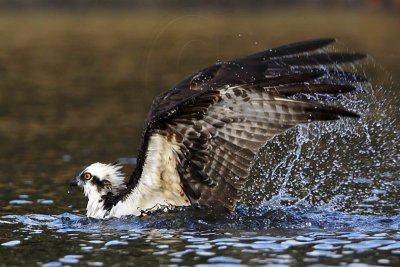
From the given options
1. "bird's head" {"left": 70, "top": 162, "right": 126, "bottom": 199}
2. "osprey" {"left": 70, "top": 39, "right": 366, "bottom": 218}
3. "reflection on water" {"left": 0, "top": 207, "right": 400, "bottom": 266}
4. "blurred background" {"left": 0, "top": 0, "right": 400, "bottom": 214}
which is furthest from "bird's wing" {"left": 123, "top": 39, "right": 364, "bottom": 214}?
"blurred background" {"left": 0, "top": 0, "right": 400, "bottom": 214}

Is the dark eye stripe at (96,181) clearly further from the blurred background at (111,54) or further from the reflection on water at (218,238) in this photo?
the blurred background at (111,54)

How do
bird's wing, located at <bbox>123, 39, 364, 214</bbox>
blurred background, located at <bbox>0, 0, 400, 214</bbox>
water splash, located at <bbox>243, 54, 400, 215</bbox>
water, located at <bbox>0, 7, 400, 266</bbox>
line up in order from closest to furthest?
water, located at <bbox>0, 7, 400, 266</bbox>, bird's wing, located at <bbox>123, 39, 364, 214</bbox>, water splash, located at <bbox>243, 54, 400, 215</bbox>, blurred background, located at <bbox>0, 0, 400, 214</bbox>

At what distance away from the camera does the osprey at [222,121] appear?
11469 millimetres

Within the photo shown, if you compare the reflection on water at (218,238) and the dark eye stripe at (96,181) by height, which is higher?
the dark eye stripe at (96,181)

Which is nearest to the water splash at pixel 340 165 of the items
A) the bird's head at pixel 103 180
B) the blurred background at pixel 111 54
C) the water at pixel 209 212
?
the water at pixel 209 212

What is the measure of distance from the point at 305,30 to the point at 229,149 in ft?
100.0

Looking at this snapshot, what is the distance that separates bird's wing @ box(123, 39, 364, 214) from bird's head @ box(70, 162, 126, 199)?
0.73 meters

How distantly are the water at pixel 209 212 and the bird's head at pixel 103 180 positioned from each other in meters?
0.45

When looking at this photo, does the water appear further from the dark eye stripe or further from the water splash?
the dark eye stripe

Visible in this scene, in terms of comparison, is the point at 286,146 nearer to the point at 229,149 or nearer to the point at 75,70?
the point at 229,149

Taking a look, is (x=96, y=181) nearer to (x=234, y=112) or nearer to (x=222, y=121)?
(x=222, y=121)

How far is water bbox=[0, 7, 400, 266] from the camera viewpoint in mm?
10875

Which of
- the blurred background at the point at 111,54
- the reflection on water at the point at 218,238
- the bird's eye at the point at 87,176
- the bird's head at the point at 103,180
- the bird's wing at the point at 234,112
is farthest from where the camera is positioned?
the blurred background at the point at 111,54

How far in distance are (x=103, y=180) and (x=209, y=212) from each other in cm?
156
